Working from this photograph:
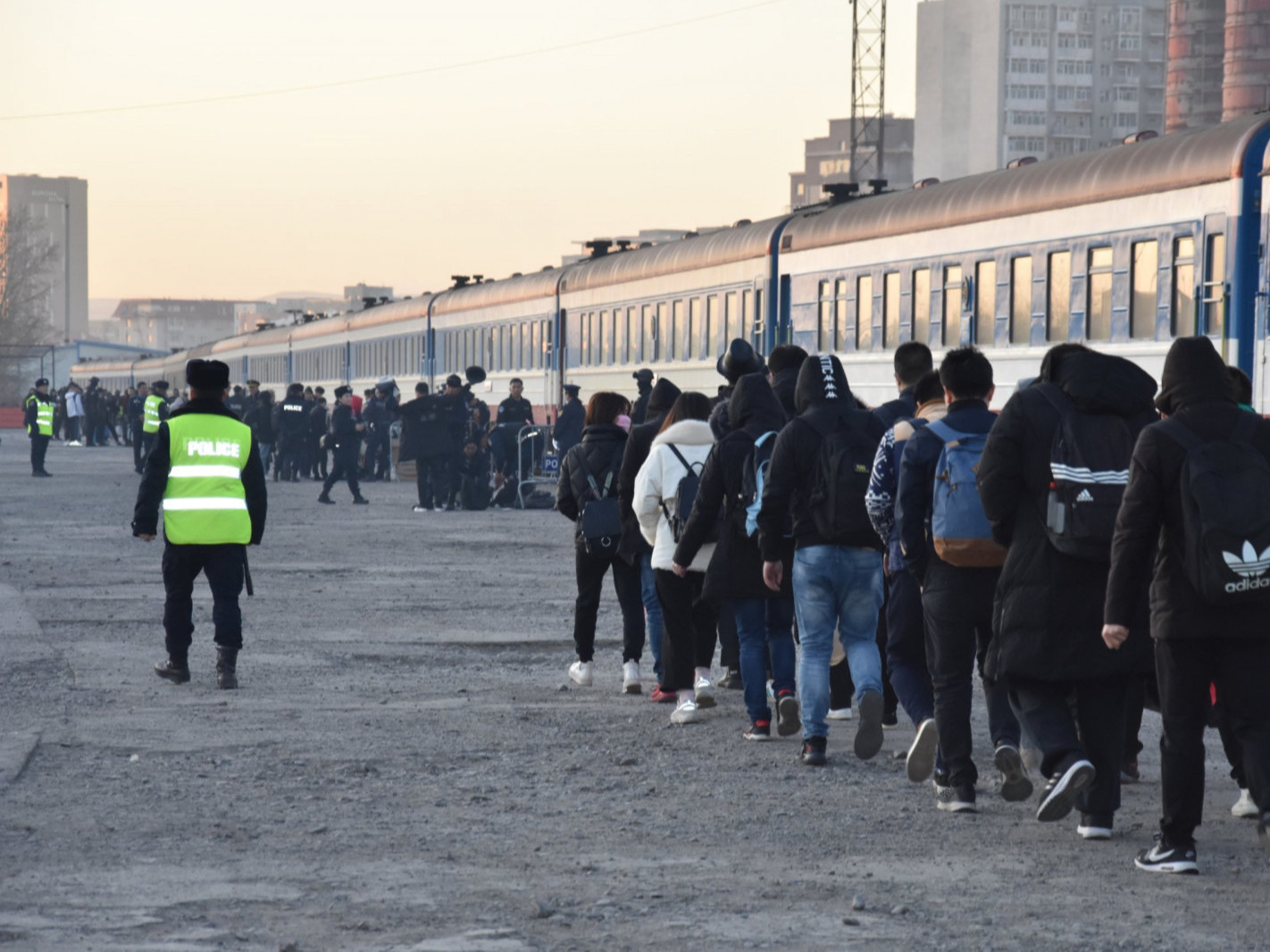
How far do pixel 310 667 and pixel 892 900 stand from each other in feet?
20.1

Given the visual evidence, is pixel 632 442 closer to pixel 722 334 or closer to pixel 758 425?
pixel 758 425

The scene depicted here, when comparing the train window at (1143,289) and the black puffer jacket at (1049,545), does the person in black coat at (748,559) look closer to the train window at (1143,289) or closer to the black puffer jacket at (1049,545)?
the black puffer jacket at (1049,545)

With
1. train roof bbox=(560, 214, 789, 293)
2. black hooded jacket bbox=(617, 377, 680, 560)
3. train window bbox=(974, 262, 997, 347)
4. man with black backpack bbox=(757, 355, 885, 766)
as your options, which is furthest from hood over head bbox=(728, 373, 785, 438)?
train roof bbox=(560, 214, 789, 293)

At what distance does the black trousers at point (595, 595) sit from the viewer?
10961mm

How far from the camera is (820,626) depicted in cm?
863

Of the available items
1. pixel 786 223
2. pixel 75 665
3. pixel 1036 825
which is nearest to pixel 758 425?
pixel 1036 825

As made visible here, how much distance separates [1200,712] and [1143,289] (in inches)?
447

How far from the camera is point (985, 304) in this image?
2025 centimetres

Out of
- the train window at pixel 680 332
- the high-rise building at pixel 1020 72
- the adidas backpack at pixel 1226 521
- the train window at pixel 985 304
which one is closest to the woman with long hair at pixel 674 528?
the adidas backpack at pixel 1226 521

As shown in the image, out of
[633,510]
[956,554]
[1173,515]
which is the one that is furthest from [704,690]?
[1173,515]

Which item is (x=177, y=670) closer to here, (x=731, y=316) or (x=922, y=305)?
(x=922, y=305)

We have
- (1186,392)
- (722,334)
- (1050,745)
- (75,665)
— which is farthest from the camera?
(722,334)

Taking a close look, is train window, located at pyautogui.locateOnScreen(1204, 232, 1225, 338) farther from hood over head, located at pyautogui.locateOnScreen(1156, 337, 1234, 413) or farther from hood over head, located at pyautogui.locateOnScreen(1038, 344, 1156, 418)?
hood over head, located at pyautogui.locateOnScreen(1156, 337, 1234, 413)

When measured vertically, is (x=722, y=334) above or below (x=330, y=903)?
above
